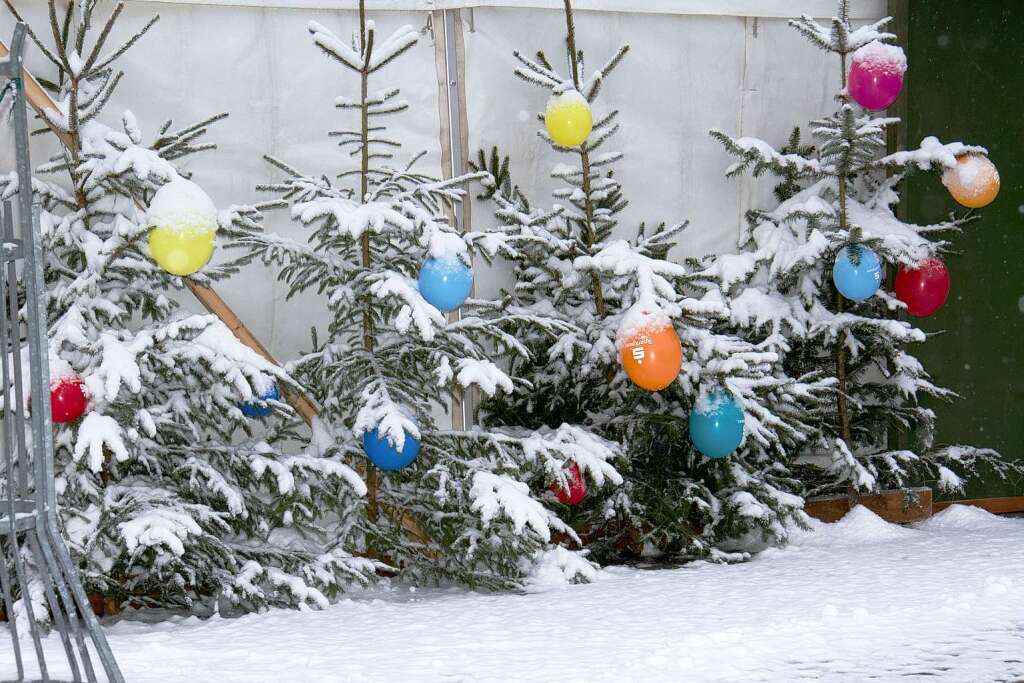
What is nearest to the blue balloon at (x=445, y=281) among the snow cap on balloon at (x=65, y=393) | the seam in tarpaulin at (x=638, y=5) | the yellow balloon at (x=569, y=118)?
the yellow balloon at (x=569, y=118)

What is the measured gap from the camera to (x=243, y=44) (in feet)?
17.8

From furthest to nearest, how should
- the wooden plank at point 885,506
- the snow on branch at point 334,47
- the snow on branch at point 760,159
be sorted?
the wooden plank at point 885,506
the snow on branch at point 760,159
the snow on branch at point 334,47

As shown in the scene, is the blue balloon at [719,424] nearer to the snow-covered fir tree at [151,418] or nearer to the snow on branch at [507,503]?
the snow on branch at [507,503]

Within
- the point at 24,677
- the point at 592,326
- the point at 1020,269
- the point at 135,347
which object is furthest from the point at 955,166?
the point at 24,677

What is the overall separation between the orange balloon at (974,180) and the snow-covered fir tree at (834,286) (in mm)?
69

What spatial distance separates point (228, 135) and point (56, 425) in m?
1.79

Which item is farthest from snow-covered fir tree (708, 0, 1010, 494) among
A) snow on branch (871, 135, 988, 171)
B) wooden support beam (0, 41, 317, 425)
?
wooden support beam (0, 41, 317, 425)

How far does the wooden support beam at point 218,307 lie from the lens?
4.61 m

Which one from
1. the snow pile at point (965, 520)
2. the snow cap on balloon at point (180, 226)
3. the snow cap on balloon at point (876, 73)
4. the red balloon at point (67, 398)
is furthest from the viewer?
the snow pile at point (965, 520)

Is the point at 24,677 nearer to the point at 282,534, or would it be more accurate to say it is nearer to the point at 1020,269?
the point at 282,534

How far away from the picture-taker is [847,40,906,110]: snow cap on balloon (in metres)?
5.51

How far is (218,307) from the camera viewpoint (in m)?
5.02

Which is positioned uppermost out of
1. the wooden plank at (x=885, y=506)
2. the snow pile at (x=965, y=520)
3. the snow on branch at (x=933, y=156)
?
the snow on branch at (x=933, y=156)

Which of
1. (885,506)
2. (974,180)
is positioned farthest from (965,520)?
(974,180)
